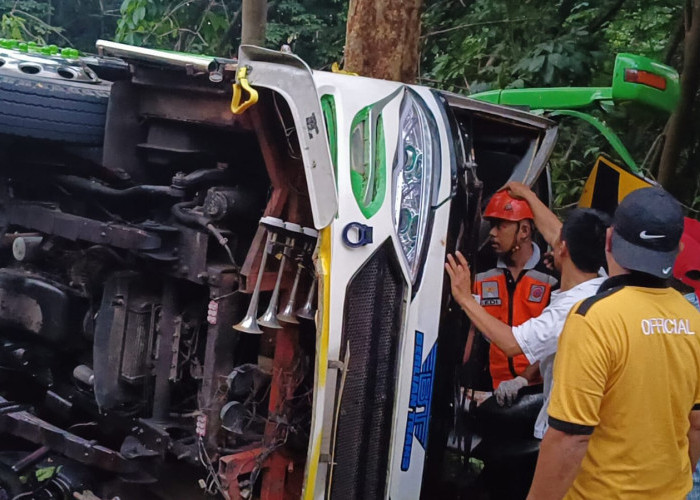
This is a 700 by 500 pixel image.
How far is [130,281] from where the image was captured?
349cm

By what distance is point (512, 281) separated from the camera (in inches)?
151

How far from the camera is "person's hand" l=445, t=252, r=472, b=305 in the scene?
10.6 feet

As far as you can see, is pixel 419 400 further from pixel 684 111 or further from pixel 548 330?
pixel 684 111

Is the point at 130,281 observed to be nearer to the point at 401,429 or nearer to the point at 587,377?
the point at 401,429

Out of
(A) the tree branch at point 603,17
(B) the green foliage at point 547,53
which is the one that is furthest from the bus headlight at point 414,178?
(A) the tree branch at point 603,17

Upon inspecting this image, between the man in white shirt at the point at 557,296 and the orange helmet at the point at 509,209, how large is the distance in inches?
17.1

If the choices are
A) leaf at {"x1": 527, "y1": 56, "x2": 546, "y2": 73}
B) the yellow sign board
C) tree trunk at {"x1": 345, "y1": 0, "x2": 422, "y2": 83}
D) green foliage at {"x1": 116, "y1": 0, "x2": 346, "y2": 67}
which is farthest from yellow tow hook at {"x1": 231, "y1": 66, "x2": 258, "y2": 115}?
green foliage at {"x1": 116, "y1": 0, "x2": 346, "y2": 67}

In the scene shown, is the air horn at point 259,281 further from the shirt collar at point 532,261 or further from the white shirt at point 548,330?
the shirt collar at point 532,261

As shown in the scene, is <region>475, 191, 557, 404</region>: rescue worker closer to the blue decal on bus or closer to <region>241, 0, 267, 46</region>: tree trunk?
the blue decal on bus

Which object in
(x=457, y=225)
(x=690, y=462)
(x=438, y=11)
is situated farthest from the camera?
(x=438, y=11)

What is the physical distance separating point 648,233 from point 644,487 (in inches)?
31.4

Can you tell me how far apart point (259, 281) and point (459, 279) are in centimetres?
86

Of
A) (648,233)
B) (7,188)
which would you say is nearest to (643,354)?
(648,233)

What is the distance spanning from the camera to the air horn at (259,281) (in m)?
2.89
